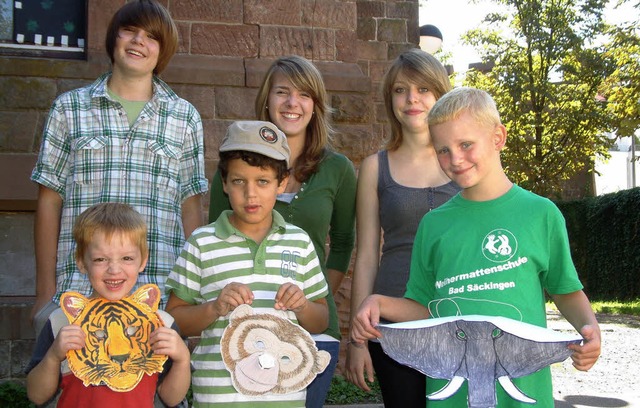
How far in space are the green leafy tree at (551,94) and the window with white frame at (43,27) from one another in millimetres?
15015

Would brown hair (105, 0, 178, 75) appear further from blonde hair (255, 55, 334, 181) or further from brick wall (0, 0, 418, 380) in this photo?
brick wall (0, 0, 418, 380)

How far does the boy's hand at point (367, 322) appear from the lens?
2438 mm

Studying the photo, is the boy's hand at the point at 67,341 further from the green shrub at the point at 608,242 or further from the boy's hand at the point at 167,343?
the green shrub at the point at 608,242

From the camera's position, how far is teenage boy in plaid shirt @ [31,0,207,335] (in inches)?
123

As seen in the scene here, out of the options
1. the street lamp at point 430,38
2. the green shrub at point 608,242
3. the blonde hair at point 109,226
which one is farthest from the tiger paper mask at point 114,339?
the green shrub at point 608,242

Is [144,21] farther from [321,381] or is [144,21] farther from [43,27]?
[43,27]

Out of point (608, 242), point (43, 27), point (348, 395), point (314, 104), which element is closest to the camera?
point (314, 104)

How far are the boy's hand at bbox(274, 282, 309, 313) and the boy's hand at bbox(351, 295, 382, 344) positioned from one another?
8.3 inches

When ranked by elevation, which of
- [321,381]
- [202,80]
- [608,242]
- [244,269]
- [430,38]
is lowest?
[321,381]

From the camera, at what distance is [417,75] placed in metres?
3.27

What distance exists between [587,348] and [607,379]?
6311 mm

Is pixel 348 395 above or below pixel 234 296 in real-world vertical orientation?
below

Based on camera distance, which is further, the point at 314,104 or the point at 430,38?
the point at 430,38

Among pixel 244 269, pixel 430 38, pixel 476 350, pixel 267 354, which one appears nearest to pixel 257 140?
pixel 244 269
